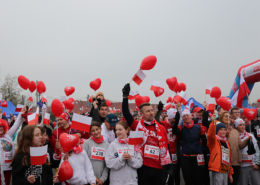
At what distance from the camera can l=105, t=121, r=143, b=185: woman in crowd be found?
352cm

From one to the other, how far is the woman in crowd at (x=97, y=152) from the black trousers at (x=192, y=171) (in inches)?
82.3

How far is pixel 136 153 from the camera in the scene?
3697 millimetres

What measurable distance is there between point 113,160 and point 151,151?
26.6 inches

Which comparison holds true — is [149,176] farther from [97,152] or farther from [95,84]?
[95,84]

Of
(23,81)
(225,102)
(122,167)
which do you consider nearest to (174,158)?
(225,102)

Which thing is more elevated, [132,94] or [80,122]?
[132,94]

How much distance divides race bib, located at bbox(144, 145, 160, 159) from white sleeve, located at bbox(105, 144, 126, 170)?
0.44 meters

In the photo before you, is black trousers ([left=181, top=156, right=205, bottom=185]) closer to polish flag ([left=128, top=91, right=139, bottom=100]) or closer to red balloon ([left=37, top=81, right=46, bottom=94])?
polish flag ([left=128, top=91, right=139, bottom=100])

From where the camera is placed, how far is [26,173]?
3119 mm

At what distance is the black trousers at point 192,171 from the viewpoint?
16.0 feet

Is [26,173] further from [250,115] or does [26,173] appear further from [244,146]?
[250,115]

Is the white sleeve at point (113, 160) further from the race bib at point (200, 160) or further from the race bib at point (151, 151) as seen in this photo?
the race bib at point (200, 160)

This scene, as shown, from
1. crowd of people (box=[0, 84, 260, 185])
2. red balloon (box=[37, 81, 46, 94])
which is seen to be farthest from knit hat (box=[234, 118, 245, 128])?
red balloon (box=[37, 81, 46, 94])

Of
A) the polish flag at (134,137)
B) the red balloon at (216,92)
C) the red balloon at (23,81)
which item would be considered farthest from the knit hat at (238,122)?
the red balloon at (23,81)
